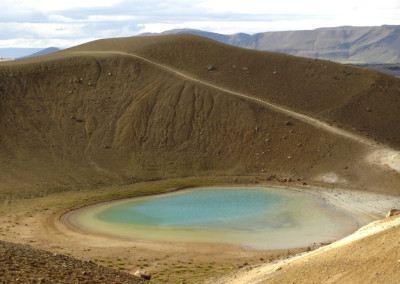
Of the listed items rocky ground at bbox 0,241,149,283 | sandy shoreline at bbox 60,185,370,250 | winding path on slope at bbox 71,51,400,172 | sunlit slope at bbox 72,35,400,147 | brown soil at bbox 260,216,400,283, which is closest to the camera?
brown soil at bbox 260,216,400,283

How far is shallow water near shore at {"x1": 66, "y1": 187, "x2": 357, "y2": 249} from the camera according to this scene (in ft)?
125

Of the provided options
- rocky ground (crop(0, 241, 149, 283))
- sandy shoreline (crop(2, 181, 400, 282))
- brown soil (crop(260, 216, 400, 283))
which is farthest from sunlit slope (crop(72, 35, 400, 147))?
rocky ground (crop(0, 241, 149, 283))

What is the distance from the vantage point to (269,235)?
38312mm

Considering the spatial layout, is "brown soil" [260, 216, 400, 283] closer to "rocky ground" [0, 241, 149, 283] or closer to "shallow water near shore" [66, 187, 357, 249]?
"rocky ground" [0, 241, 149, 283]

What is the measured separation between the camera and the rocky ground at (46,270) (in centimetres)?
1814

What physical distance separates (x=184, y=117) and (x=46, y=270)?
4998 cm

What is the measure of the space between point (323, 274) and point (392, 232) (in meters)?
3.86

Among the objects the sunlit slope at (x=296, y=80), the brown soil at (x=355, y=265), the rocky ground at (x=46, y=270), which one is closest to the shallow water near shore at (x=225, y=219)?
the brown soil at (x=355, y=265)

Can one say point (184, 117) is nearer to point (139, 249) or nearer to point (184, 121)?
point (184, 121)

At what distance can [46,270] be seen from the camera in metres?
19.8

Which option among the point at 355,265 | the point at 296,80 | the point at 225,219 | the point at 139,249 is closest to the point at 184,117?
the point at 296,80

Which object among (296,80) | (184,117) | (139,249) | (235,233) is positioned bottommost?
(235,233)

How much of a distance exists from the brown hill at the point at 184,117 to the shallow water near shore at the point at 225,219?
8.38 meters

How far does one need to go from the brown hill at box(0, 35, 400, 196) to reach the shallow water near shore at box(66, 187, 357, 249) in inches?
330
